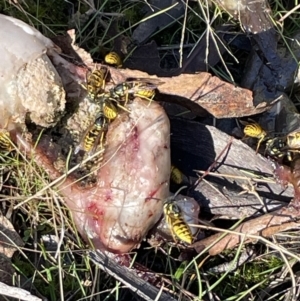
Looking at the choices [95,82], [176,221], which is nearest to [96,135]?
[95,82]

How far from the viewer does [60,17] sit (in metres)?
4.00

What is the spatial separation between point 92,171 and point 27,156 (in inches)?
13.1

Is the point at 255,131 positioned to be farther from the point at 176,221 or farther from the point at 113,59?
the point at 113,59

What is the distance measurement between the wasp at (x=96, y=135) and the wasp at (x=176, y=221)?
42cm

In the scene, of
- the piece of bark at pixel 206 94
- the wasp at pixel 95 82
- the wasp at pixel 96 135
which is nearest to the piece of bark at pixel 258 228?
the piece of bark at pixel 206 94

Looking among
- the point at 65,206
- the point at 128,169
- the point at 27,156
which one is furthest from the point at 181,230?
the point at 27,156

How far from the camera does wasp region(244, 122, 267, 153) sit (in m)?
3.55

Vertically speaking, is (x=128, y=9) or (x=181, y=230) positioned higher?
(x=128, y=9)

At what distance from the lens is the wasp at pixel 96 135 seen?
11.1 ft

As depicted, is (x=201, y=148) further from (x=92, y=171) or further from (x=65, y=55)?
(x=65, y=55)

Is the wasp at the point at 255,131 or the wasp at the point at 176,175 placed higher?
the wasp at the point at 255,131

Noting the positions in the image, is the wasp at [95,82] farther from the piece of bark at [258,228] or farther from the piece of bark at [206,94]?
the piece of bark at [258,228]

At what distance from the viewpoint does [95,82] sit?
3369 mm

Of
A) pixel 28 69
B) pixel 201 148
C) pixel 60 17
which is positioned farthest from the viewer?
pixel 60 17
